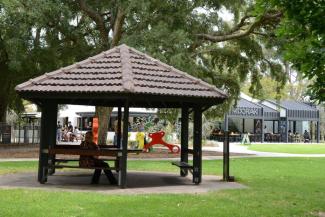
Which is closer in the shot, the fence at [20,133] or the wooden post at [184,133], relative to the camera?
the wooden post at [184,133]

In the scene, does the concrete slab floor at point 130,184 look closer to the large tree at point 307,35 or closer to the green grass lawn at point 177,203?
the green grass lawn at point 177,203

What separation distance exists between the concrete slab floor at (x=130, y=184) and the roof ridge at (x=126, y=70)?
235cm

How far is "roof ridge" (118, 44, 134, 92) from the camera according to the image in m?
12.2

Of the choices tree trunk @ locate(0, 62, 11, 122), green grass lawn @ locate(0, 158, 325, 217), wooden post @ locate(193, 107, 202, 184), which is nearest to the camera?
green grass lawn @ locate(0, 158, 325, 217)

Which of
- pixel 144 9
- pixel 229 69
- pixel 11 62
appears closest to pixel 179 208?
pixel 144 9

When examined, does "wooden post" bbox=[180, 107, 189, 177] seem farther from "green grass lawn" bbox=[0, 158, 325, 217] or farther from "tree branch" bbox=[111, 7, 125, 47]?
"tree branch" bbox=[111, 7, 125, 47]

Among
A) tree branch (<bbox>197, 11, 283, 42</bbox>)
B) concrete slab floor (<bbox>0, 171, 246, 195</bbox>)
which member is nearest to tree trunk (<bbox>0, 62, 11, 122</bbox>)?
tree branch (<bbox>197, 11, 283, 42</bbox>)

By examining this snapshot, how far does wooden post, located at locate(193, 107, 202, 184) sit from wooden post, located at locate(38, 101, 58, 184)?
3.73m

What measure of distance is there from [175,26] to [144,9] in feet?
8.44

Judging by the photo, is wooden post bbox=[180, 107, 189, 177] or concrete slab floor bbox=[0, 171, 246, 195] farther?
wooden post bbox=[180, 107, 189, 177]

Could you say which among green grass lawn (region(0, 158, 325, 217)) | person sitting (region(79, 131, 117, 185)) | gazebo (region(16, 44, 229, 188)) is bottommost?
green grass lawn (region(0, 158, 325, 217))

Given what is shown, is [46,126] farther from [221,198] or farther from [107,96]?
[221,198]

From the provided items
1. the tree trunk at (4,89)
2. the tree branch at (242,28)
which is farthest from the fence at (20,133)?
the tree branch at (242,28)

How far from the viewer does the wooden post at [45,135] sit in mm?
13219
